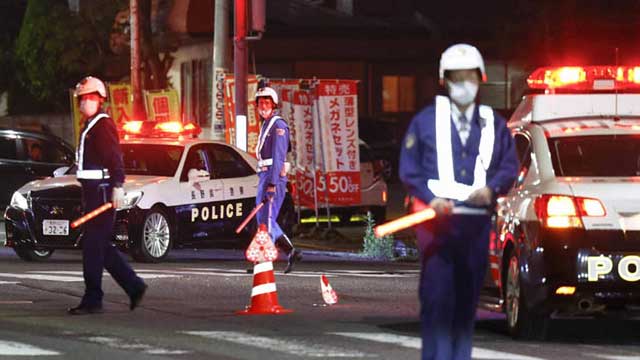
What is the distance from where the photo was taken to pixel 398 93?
51.1m

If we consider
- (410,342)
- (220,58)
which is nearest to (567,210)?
(410,342)

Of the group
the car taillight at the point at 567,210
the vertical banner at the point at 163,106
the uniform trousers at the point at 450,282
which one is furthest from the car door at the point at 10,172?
the uniform trousers at the point at 450,282

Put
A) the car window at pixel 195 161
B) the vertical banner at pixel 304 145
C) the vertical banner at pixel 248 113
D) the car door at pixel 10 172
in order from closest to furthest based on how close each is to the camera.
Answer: the car window at pixel 195 161 < the vertical banner at pixel 304 145 < the vertical banner at pixel 248 113 < the car door at pixel 10 172

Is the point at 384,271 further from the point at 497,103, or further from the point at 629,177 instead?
the point at 497,103

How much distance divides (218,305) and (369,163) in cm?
1269

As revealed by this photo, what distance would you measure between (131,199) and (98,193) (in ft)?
20.3

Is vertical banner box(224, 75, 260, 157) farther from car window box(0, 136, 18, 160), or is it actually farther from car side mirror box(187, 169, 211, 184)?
car side mirror box(187, 169, 211, 184)

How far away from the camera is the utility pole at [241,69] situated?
82.9 feet

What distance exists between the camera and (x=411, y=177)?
9258 mm

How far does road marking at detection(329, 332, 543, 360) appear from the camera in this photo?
11.5 metres

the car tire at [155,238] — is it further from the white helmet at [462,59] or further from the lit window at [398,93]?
the lit window at [398,93]

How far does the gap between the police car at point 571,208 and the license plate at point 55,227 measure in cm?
760

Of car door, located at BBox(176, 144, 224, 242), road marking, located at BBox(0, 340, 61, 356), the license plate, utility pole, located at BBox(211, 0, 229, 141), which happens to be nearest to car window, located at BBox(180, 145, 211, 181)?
car door, located at BBox(176, 144, 224, 242)

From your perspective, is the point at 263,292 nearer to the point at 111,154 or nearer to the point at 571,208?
the point at 111,154
